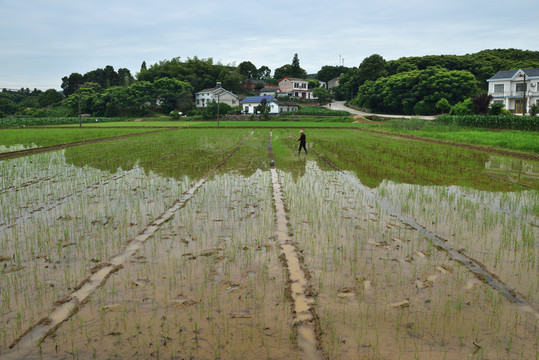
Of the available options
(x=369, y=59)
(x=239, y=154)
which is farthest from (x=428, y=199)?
(x=369, y=59)

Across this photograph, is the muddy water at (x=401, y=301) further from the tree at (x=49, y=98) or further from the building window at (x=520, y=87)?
the tree at (x=49, y=98)

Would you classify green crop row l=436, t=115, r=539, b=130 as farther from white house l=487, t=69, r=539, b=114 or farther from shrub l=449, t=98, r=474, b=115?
white house l=487, t=69, r=539, b=114

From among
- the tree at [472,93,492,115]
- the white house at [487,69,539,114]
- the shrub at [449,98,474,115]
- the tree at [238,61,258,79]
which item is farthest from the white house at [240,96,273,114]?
the tree at [472,93,492,115]

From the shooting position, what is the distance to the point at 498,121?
28484mm

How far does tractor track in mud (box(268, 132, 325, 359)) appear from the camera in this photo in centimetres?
338

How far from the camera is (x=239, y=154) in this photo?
60.8 ft

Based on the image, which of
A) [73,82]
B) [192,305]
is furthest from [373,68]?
[192,305]

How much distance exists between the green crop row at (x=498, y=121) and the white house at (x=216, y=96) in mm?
46213

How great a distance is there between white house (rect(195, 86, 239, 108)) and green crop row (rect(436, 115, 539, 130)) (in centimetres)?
4621

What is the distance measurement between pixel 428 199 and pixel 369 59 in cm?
6859

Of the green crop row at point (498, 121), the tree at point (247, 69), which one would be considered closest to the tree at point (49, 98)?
the tree at point (247, 69)

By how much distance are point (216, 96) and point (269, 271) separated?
70.8 meters

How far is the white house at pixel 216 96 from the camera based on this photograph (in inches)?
2854

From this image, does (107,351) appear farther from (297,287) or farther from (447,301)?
(447,301)
